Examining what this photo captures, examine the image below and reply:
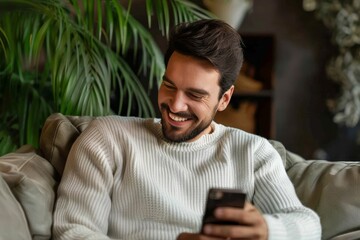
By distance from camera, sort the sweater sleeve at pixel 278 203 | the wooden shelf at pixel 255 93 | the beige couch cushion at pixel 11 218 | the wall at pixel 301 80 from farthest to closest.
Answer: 1. the wall at pixel 301 80
2. the wooden shelf at pixel 255 93
3. the sweater sleeve at pixel 278 203
4. the beige couch cushion at pixel 11 218

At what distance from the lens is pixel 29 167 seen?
142cm

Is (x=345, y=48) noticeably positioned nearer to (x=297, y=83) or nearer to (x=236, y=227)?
(x=297, y=83)

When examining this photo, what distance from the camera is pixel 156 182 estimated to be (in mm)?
1435

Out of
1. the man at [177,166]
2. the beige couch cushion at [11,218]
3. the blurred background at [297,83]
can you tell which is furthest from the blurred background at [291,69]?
the beige couch cushion at [11,218]

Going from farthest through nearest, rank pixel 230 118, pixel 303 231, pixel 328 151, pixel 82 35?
pixel 328 151 → pixel 230 118 → pixel 82 35 → pixel 303 231

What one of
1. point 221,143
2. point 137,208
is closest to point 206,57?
point 221,143

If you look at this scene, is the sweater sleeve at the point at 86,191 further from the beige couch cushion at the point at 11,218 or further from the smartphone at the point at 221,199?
the smartphone at the point at 221,199

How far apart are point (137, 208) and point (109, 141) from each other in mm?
173

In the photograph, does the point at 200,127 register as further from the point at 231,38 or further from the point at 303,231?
the point at 303,231

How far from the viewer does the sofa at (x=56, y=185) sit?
1.30m

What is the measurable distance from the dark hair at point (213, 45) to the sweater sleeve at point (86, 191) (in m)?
0.29

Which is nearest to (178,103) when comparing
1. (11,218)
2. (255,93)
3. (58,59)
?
(11,218)

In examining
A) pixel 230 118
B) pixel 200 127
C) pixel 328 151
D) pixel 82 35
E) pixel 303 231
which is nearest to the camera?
pixel 303 231

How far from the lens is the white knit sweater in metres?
1.36
